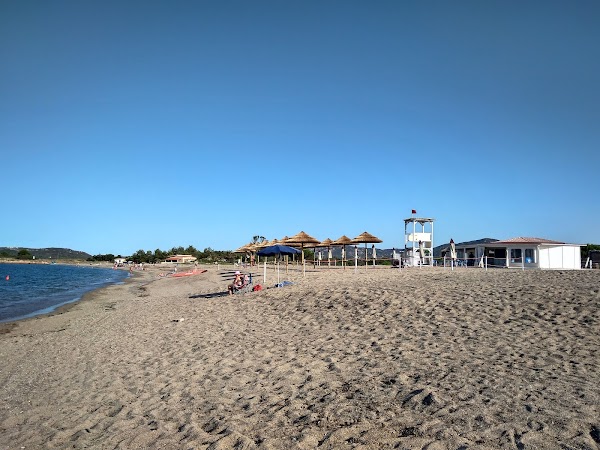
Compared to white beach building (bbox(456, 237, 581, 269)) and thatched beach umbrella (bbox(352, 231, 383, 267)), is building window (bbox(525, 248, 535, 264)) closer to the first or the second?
white beach building (bbox(456, 237, 581, 269))

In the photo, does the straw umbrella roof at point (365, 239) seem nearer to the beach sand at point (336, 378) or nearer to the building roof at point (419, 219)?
the building roof at point (419, 219)

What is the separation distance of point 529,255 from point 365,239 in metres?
11.2

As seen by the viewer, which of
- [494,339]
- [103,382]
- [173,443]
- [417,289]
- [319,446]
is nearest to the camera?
[319,446]

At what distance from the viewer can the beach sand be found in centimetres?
401

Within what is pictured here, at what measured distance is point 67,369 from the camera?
7570mm

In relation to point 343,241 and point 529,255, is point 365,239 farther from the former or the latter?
point 529,255

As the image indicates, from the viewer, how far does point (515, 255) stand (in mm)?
29047

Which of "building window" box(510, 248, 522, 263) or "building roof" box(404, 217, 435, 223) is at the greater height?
"building roof" box(404, 217, 435, 223)

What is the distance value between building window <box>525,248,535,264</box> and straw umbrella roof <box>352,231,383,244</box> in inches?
400

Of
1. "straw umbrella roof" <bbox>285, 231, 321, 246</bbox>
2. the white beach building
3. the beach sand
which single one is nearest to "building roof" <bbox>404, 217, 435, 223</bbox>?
the white beach building

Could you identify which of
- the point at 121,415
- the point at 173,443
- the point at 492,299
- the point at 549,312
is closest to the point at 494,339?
the point at 549,312

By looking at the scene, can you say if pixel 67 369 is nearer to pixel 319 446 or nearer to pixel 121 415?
pixel 121 415

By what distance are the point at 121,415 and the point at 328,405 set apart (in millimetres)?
2515

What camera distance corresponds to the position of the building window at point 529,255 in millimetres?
27859
